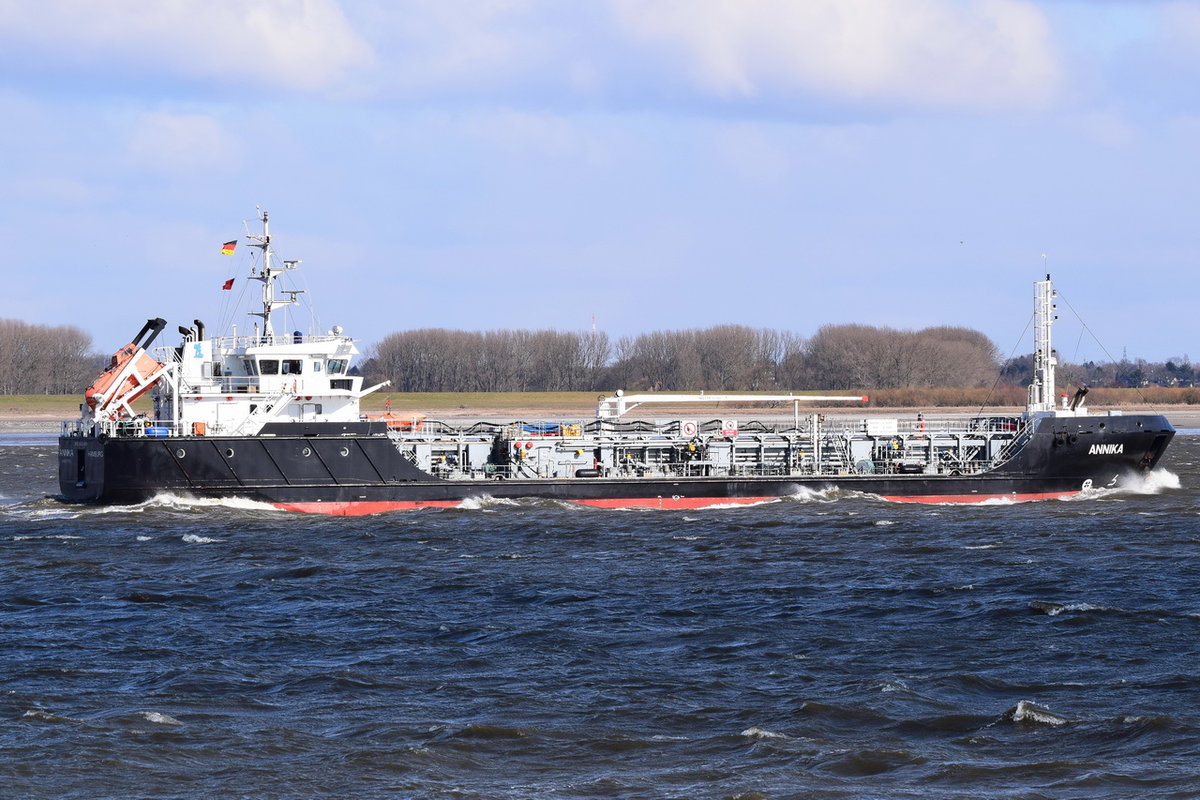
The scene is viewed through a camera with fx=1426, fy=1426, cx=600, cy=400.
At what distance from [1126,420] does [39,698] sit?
36.7 m

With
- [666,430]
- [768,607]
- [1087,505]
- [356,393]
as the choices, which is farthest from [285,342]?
[1087,505]

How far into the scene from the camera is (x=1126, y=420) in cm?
4662

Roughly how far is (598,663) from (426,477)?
859 inches

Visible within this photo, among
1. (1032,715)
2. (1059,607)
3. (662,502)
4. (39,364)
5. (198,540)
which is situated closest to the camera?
(1032,715)

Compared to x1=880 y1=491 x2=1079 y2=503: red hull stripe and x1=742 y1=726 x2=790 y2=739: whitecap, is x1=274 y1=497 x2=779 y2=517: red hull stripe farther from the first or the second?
x1=742 y1=726 x2=790 y2=739: whitecap

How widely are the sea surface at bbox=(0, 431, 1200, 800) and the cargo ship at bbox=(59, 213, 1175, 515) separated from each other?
152 inches

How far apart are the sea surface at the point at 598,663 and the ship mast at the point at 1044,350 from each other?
10.9 meters

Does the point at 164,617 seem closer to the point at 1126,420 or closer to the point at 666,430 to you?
the point at 666,430

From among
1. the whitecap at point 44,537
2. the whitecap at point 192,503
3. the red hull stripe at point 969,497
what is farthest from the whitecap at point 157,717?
the red hull stripe at point 969,497

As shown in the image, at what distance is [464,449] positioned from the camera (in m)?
45.7

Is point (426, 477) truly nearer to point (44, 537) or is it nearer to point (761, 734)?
point (44, 537)

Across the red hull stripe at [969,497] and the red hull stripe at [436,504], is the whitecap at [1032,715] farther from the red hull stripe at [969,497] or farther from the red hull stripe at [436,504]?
the red hull stripe at [969,497]

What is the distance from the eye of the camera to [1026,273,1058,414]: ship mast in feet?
158

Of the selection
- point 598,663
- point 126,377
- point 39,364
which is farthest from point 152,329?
point 39,364
